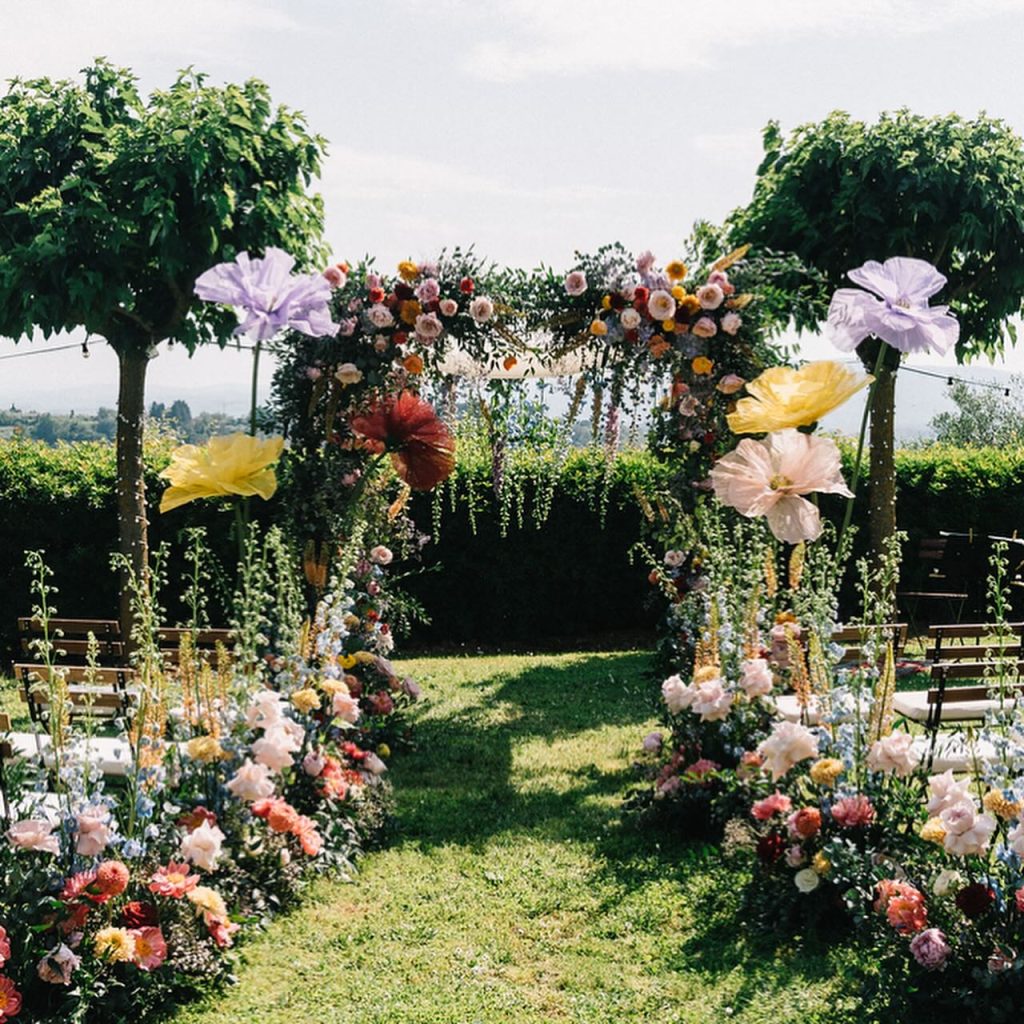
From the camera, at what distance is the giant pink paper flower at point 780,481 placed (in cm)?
359

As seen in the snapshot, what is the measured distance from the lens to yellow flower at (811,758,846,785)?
12.3 feet

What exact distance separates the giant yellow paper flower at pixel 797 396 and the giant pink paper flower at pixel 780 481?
0.06 meters

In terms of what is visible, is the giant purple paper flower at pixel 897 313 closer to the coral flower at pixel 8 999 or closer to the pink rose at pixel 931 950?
the pink rose at pixel 931 950

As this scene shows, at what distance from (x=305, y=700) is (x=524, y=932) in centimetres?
118

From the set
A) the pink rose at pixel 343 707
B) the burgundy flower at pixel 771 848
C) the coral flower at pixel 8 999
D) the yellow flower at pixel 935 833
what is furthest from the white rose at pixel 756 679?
the coral flower at pixel 8 999

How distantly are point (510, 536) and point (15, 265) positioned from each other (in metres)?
4.49

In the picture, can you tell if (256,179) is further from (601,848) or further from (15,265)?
(601,848)

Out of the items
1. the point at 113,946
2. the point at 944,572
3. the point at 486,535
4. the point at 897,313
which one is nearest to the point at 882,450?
the point at 944,572

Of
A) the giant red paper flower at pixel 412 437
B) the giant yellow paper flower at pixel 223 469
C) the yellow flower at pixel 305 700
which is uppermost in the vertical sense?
the giant red paper flower at pixel 412 437

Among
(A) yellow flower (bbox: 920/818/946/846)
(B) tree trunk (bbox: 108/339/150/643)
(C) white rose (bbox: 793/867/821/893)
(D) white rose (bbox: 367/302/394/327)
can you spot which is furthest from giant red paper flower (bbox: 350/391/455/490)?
(A) yellow flower (bbox: 920/818/946/846)

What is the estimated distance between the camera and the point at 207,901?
3.52 metres

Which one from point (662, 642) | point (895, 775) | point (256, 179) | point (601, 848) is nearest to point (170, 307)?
point (256, 179)

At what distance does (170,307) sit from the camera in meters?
7.39

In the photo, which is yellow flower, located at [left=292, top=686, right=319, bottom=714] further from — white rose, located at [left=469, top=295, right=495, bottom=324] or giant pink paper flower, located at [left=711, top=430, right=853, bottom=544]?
white rose, located at [left=469, top=295, right=495, bottom=324]
